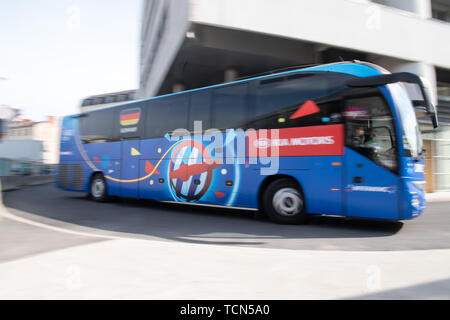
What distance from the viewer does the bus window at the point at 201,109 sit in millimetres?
8930

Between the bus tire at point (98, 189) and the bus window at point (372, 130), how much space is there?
334 inches

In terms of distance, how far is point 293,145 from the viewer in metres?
7.34

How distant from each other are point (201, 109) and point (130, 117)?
3.19m

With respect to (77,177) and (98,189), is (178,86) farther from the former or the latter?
(98,189)

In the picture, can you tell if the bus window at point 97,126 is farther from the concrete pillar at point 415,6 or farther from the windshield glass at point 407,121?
the concrete pillar at point 415,6

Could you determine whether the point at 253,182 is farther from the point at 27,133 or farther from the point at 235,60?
the point at 27,133

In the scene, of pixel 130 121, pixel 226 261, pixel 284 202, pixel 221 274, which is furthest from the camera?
pixel 130 121

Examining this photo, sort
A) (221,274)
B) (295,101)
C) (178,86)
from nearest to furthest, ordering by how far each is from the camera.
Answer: (221,274)
(295,101)
(178,86)

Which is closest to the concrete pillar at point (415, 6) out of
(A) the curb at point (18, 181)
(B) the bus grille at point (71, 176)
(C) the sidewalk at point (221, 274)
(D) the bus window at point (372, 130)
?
(D) the bus window at point (372, 130)

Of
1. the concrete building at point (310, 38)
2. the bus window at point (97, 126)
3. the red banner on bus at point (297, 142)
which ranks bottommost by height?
the red banner on bus at point (297, 142)

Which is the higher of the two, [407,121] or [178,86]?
[178,86]

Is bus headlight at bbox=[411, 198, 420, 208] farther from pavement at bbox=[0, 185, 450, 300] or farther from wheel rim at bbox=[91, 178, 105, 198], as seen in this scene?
wheel rim at bbox=[91, 178, 105, 198]

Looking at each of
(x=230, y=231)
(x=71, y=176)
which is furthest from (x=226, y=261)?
(x=71, y=176)

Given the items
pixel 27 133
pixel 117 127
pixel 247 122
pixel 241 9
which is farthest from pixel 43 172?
pixel 27 133
